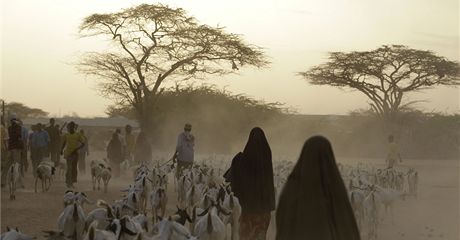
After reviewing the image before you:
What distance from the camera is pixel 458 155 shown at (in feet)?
129

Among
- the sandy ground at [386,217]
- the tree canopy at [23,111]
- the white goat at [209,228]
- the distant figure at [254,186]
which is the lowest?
the sandy ground at [386,217]

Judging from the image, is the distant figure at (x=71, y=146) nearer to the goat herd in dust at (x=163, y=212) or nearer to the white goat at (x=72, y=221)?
the goat herd in dust at (x=163, y=212)

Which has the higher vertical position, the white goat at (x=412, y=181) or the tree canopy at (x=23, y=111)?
the tree canopy at (x=23, y=111)

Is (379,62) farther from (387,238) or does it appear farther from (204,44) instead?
(387,238)

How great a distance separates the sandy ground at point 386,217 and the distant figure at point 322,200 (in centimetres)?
563

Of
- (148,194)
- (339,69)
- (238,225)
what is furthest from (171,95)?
(238,225)

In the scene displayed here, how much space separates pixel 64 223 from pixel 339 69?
31331 millimetres

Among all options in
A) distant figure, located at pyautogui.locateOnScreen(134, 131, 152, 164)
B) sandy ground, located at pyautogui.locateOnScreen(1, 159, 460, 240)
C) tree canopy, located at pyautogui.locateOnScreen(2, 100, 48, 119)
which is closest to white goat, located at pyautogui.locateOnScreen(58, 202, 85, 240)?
sandy ground, located at pyautogui.locateOnScreen(1, 159, 460, 240)

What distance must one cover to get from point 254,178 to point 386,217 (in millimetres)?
5326

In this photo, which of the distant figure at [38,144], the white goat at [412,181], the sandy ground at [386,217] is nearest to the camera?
the sandy ground at [386,217]

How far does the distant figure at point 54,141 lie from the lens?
58.2 ft

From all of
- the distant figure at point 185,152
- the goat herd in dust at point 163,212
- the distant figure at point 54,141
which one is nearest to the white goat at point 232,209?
the goat herd in dust at point 163,212

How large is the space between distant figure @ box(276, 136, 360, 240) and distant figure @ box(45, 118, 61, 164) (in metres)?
14.0

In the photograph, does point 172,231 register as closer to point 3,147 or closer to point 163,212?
point 163,212
